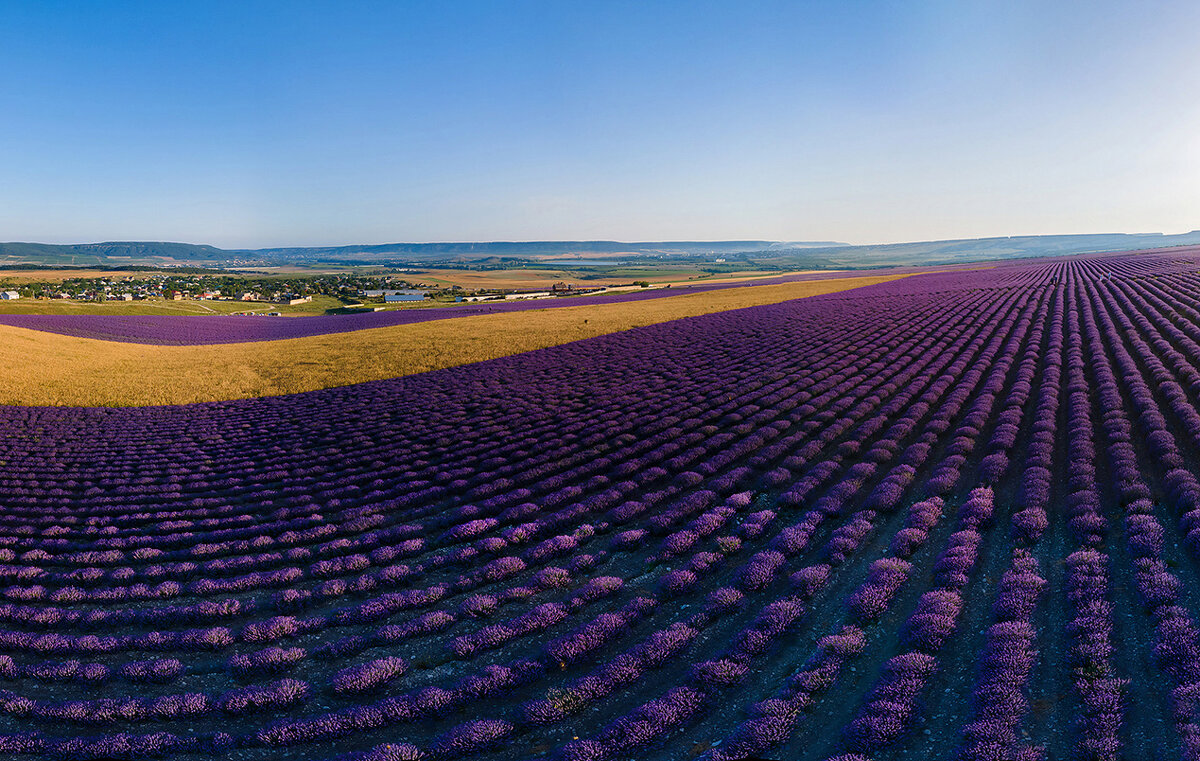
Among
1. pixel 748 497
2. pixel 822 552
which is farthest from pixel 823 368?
pixel 822 552

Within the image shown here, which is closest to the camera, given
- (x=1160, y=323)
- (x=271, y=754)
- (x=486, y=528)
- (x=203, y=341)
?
(x=271, y=754)

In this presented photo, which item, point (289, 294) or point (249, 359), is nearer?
point (249, 359)

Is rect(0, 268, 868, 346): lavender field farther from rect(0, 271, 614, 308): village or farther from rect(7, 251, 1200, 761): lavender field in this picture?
rect(7, 251, 1200, 761): lavender field

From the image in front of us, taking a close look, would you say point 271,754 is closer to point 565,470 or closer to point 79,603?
point 79,603

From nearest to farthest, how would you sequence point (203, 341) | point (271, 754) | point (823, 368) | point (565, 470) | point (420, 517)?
point (271, 754)
point (420, 517)
point (565, 470)
point (823, 368)
point (203, 341)

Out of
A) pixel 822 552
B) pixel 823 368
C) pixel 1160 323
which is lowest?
pixel 822 552

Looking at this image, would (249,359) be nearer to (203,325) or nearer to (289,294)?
(203,325)

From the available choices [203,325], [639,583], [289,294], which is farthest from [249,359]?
[289,294]

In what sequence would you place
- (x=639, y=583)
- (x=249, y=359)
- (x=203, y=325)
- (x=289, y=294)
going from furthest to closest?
(x=289, y=294)
(x=203, y=325)
(x=249, y=359)
(x=639, y=583)
